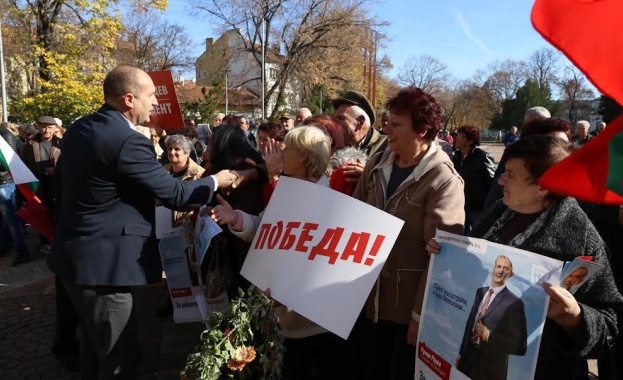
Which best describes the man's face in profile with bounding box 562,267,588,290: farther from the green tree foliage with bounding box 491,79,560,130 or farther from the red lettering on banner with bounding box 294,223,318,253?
the green tree foliage with bounding box 491,79,560,130

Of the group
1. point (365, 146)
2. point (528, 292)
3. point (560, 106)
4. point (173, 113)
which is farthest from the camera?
point (560, 106)

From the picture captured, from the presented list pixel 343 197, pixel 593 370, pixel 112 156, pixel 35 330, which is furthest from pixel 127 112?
pixel 593 370

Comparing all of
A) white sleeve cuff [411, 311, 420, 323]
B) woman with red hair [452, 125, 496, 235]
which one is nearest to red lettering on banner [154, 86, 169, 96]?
woman with red hair [452, 125, 496, 235]

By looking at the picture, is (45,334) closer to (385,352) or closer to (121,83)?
(121,83)

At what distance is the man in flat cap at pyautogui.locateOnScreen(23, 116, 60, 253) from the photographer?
250 inches

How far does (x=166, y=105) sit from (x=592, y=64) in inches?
182

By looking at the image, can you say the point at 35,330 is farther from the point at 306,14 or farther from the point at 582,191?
the point at 306,14

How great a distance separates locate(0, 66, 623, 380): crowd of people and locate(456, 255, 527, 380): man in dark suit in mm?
292

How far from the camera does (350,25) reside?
1128 inches

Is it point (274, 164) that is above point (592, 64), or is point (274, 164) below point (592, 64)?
below

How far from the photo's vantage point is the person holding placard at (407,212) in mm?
2084

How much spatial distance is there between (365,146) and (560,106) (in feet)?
190

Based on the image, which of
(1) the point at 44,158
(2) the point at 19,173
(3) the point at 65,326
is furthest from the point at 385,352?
(1) the point at 44,158

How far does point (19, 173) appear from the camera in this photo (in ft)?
11.4
